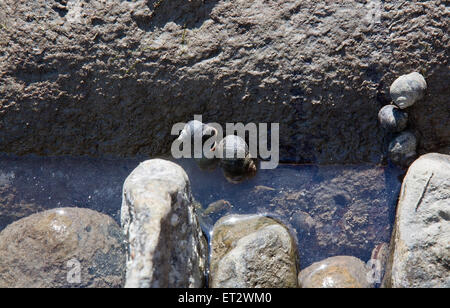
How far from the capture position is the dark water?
4031 millimetres

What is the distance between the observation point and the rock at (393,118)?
150 inches

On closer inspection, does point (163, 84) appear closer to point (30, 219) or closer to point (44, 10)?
point (44, 10)

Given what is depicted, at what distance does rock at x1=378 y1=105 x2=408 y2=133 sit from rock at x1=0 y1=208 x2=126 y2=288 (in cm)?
265

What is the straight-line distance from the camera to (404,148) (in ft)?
→ 12.8

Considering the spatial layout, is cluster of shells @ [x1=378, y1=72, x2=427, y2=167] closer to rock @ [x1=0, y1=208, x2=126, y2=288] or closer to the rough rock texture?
the rough rock texture

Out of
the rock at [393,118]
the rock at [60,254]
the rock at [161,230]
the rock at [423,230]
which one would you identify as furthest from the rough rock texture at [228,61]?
the rock at [60,254]

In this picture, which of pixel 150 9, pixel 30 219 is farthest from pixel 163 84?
pixel 30 219

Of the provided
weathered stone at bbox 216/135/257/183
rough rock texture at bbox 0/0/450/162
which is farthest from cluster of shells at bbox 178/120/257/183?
rough rock texture at bbox 0/0/450/162

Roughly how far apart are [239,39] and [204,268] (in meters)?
2.08

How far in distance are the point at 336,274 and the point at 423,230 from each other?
781mm

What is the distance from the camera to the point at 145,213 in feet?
10.2

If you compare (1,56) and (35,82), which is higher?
(1,56)

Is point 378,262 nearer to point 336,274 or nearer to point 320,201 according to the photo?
point 336,274

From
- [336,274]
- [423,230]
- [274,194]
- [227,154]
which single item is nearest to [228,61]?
[227,154]
